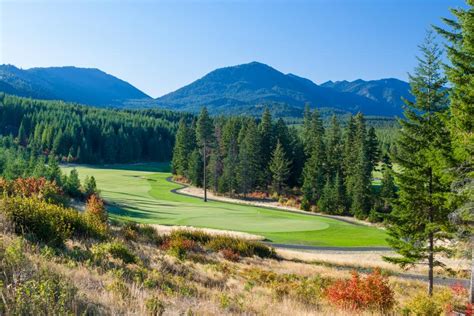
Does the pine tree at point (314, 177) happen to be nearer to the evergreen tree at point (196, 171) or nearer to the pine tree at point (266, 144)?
the pine tree at point (266, 144)

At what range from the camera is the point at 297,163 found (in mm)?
74875

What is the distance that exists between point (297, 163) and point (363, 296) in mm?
65473

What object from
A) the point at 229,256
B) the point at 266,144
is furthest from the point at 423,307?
the point at 266,144

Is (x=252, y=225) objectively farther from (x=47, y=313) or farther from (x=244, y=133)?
(x=244, y=133)

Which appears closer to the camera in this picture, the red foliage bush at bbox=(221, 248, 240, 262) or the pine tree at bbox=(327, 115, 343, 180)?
the red foliage bush at bbox=(221, 248, 240, 262)

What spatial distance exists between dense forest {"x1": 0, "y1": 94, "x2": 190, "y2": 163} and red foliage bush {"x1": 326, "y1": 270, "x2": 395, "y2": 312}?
366ft

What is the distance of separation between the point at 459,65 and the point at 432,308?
1015 cm

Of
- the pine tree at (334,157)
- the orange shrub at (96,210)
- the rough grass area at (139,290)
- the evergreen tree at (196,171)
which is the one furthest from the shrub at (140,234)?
the evergreen tree at (196,171)

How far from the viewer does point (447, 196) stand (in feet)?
55.4

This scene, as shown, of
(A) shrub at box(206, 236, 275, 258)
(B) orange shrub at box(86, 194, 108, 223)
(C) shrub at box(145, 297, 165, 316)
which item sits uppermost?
(C) shrub at box(145, 297, 165, 316)

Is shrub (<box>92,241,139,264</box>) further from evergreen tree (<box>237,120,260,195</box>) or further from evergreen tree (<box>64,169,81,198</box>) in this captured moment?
evergreen tree (<box>237,120,260,195</box>)

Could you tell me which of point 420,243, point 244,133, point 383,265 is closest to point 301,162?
point 244,133

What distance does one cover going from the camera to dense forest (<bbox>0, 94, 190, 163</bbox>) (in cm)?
11631

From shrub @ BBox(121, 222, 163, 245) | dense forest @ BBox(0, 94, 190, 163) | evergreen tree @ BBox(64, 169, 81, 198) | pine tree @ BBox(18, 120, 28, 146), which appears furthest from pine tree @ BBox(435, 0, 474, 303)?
pine tree @ BBox(18, 120, 28, 146)
